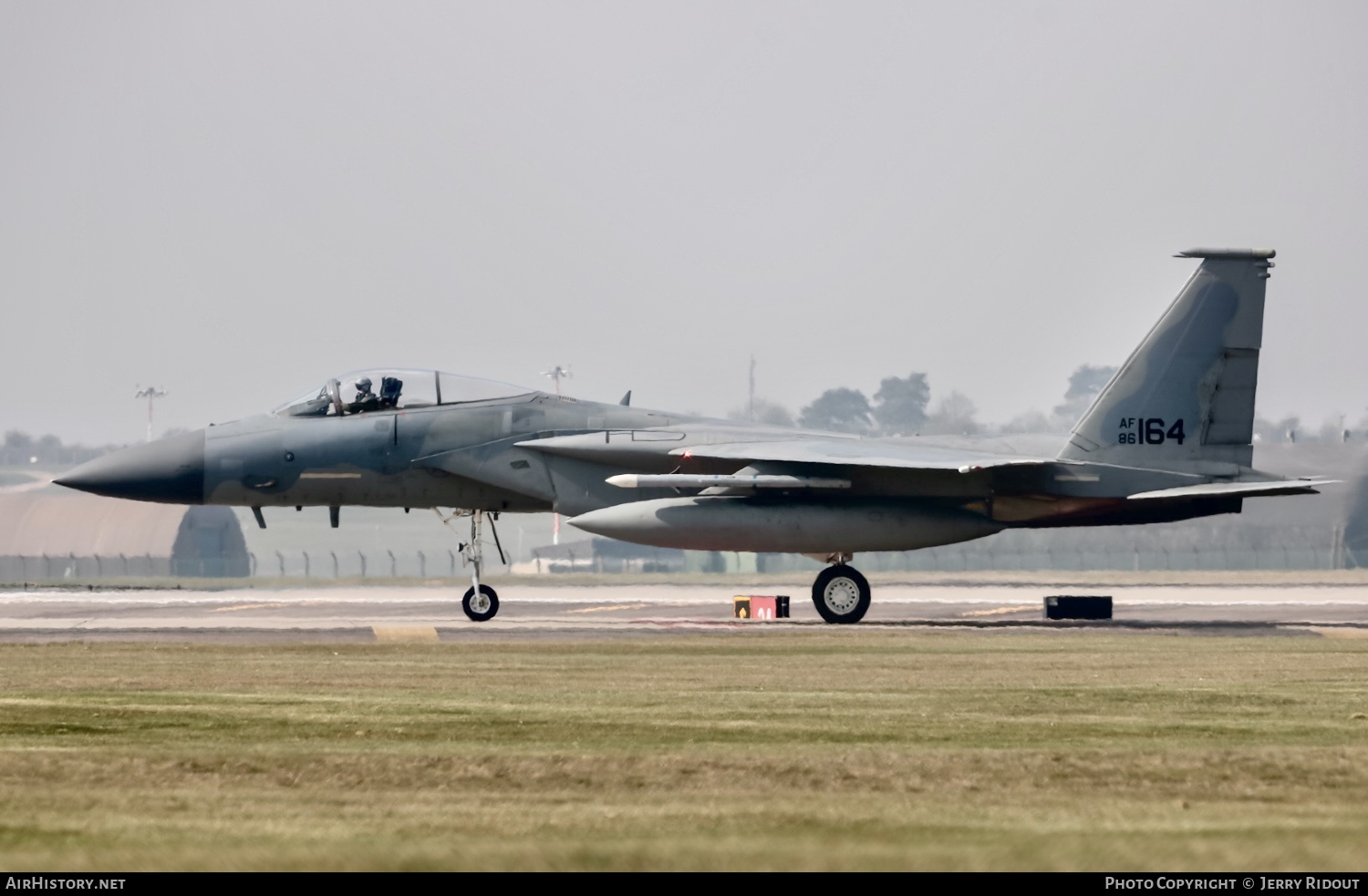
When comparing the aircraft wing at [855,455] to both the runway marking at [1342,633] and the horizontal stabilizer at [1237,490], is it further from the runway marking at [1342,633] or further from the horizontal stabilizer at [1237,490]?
the runway marking at [1342,633]

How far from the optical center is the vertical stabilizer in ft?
91.2

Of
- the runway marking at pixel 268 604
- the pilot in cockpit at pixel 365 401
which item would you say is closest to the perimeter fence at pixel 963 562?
the runway marking at pixel 268 604

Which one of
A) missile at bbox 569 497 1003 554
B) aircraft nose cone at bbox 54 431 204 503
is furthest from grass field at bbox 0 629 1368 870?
aircraft nose cone at bbox 54 431 204 503

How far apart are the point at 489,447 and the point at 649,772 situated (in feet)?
62.1

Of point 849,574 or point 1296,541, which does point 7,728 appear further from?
point 1296,541

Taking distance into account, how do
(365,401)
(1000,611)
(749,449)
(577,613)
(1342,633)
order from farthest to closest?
(1000,611) < (577,613) < (365,401) < (749,449) < (1342,633)

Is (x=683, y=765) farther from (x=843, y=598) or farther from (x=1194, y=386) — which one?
(x=1194, y=386)

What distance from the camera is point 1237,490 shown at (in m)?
27.2

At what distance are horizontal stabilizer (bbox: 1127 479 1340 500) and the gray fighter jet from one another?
0.14 feet

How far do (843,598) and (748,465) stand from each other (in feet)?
8.79

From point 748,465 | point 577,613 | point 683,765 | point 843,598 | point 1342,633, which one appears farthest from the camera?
point 577,613

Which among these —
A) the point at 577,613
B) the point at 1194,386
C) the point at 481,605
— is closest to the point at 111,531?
the point at 577,613

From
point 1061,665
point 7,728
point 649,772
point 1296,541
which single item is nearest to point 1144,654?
point 1061,665

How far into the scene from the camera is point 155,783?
389 inches
